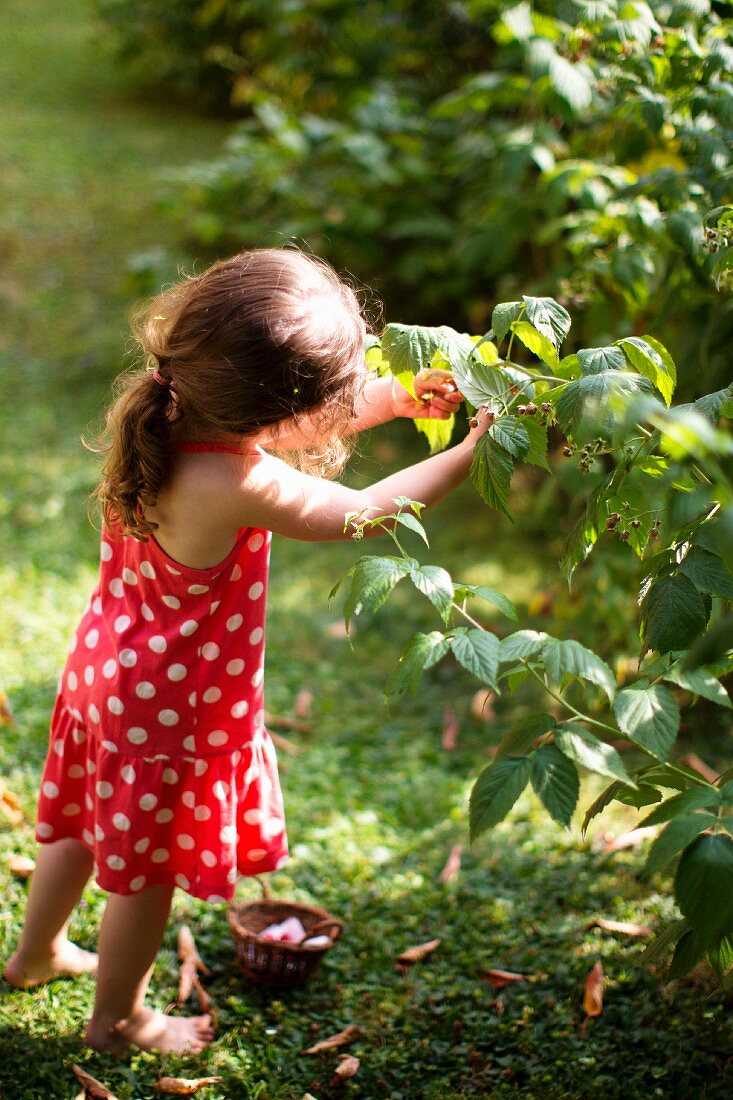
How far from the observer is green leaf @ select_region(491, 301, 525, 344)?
4.79ft

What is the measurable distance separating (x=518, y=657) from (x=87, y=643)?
35.2 inches

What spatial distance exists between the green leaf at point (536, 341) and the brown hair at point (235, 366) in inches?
10.7

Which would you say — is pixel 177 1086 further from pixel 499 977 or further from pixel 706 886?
pixel 706 886

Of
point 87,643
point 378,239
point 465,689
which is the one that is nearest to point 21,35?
point 378,239

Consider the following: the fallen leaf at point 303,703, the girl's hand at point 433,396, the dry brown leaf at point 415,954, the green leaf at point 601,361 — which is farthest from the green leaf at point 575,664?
the fallen leaf at point 303,703

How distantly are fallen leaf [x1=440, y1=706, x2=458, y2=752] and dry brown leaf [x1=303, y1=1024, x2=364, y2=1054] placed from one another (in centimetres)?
115

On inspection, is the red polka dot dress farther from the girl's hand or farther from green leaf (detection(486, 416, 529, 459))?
green leaf (detection(486, 416, 529, 459))

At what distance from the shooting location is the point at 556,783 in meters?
1.29

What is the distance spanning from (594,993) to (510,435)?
1292 mm

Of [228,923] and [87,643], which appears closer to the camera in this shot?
[87,643]

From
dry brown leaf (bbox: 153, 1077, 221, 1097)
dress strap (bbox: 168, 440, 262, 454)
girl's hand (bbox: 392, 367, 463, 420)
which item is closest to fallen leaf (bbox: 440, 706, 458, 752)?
dry brown leaf (bbox: 153, 1077, 221, 1097)

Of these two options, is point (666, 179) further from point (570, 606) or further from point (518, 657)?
point (570, 606)

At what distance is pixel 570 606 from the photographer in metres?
3.35

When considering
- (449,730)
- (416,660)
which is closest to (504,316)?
(416,660)
